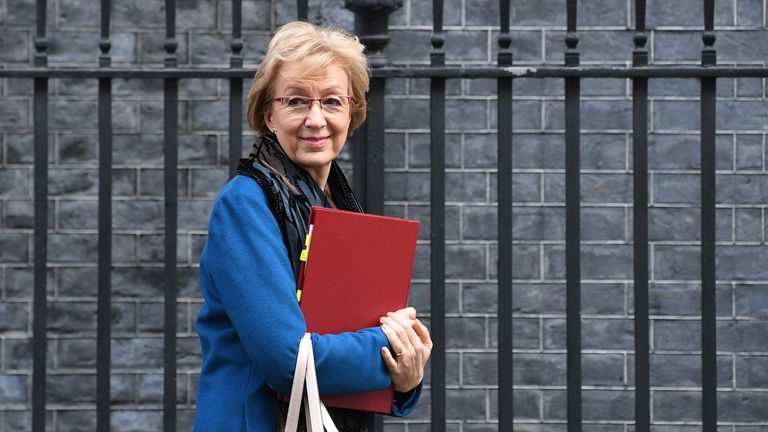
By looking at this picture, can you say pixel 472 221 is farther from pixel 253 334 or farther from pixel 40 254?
pixel 253 334

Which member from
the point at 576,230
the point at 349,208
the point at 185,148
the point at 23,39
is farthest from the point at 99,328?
the point at 23,39

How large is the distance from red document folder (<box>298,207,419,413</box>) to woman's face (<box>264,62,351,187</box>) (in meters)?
0.18

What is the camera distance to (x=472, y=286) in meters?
4.74

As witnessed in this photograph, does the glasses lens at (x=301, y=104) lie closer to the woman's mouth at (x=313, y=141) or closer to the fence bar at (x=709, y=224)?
the woman's mouth at (x=313, y=141)

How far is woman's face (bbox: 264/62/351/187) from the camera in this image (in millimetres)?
2307

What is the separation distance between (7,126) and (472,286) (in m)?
2.07

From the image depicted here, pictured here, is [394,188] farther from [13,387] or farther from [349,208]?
[349,208]

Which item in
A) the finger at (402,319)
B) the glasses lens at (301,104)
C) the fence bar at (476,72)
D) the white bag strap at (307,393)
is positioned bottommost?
the white bag strap at (307,393)

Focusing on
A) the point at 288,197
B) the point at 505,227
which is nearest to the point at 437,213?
the point at 505,227

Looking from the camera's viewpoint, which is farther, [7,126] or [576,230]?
[7,126]

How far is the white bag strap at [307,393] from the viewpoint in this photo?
2.13 meters

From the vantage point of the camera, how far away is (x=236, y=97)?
3.16m

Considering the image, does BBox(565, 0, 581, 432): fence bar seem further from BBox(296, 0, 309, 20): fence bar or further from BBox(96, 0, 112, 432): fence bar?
BBox(96, 0, 112, 432): fence bar

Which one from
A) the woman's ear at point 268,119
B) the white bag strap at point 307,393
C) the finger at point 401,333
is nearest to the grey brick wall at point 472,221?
the woman's ear at point 268,119
